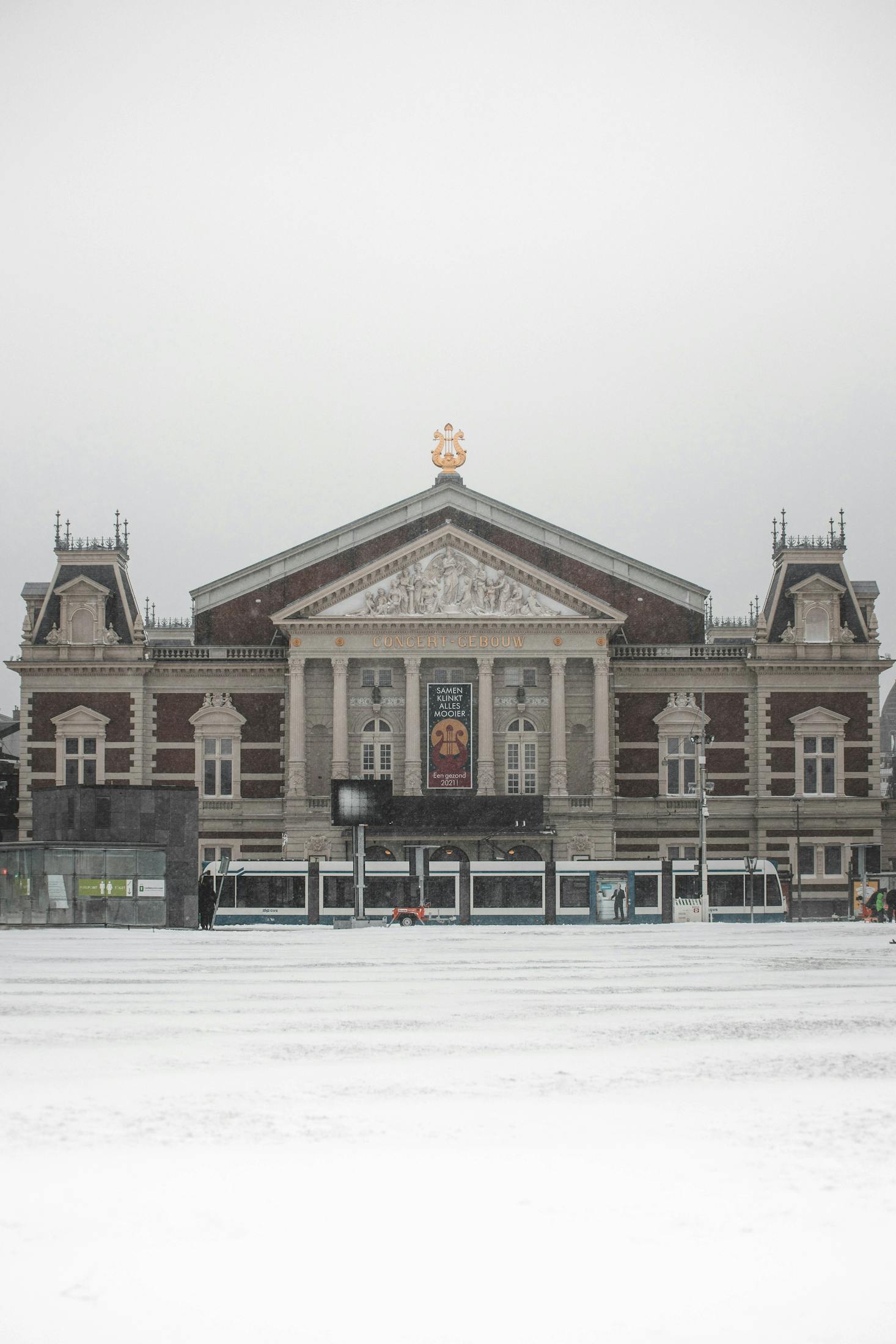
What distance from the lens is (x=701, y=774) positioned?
66812mm

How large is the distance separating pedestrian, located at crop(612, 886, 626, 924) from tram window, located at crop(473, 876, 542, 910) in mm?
3061

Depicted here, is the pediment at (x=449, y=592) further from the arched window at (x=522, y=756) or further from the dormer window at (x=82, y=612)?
the dormer window at (x=82, y=612)

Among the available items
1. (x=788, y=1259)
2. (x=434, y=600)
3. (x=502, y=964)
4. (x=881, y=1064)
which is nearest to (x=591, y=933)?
(x=502, y=964)

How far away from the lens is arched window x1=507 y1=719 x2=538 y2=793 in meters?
69.6

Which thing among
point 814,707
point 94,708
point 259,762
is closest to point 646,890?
point 814,707

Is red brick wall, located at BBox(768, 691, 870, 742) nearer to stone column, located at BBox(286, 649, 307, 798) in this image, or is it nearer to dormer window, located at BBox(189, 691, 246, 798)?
stone column, located at BBox(286, 649, 307, 798)

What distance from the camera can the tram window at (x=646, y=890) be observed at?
202ft

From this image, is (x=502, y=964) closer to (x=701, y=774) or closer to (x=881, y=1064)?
(x=881, y=1064)

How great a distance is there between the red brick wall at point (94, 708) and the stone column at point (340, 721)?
390 inches

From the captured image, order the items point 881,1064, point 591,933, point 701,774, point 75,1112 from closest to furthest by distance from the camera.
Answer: point 75,1112, point 881,1064, point 591,933, point 701,774

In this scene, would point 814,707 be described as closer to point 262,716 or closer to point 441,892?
point 441,892

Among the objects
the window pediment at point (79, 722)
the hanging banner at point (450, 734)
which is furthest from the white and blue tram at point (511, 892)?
the window pediment at point (79, 722)

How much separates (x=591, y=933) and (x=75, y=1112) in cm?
3790

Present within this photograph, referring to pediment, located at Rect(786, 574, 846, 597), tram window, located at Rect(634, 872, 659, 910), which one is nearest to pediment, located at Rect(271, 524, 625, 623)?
pediment, located at Rect(786, 574, 846, 597)
